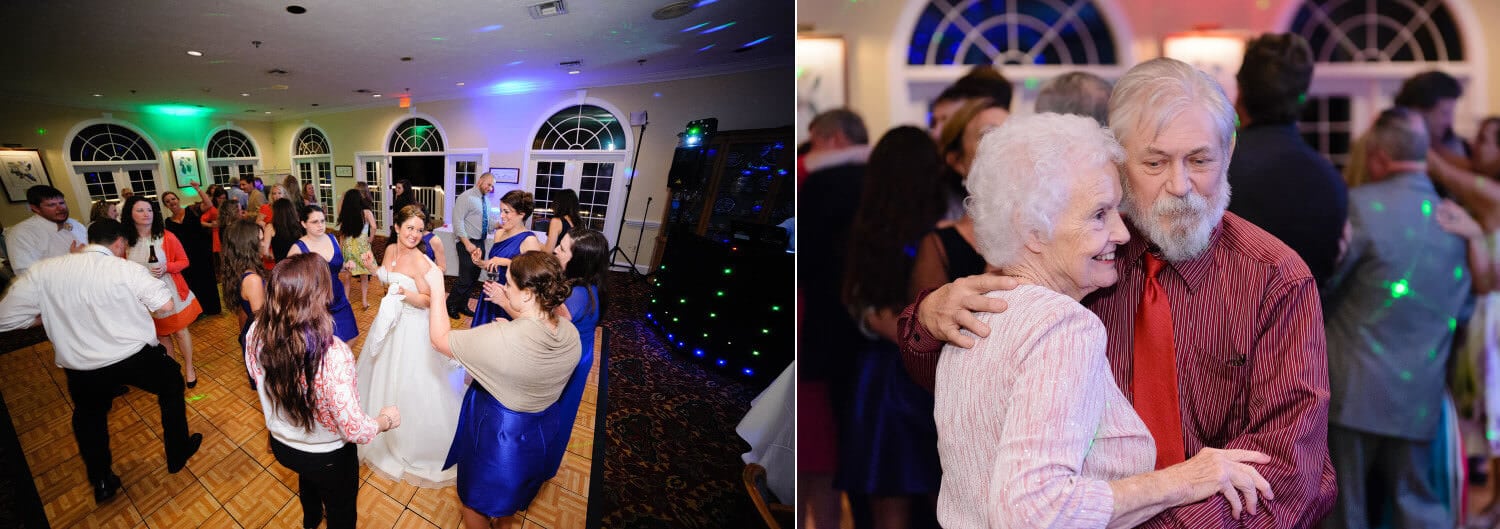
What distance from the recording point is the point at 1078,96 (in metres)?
1.26

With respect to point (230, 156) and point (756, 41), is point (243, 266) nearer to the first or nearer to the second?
point (230, 156)

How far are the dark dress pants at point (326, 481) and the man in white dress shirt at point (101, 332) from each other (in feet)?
0.75

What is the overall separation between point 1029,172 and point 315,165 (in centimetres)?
133

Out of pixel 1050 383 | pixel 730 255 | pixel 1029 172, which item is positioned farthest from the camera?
pixel 730 255

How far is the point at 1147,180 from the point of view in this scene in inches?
41.2

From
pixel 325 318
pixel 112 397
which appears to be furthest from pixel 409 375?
pixel 112 397

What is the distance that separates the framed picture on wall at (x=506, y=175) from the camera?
1.10 m

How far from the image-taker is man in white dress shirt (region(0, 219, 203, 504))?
1.04m

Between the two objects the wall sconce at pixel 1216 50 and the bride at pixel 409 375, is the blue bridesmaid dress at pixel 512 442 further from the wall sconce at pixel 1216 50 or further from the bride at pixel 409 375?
the wall sconce at pixel 1216 50

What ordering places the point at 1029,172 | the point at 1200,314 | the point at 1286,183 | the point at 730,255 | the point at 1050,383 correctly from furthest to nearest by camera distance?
the point at 730,255 < the point at 1286,183 < the point at 1200,314 < the point at 1029,172 < the point at 1050,383

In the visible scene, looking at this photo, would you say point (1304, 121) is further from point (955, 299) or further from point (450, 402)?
point (450, 402)

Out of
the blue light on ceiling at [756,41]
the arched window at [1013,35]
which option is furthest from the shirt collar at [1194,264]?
the blue light on ceiling at [756,41]

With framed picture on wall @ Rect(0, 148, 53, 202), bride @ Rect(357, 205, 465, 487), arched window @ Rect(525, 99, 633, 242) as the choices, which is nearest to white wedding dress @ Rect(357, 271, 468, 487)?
bride @ Rect(357, 205, 465, 487)

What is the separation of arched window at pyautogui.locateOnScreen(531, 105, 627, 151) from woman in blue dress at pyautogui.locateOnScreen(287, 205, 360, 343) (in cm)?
40
